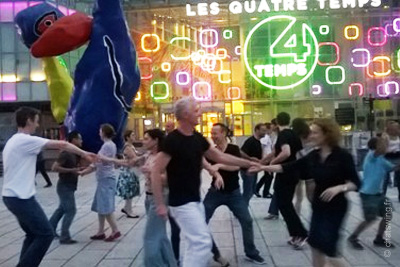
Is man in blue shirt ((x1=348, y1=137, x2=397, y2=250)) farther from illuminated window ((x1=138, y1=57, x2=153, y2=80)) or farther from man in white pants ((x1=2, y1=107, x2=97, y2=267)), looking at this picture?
illuminated window ((x1=138, y1=57, x2=153, y2=80))

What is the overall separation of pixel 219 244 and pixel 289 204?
3.92ft

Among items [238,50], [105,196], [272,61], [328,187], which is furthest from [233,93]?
[328,187]

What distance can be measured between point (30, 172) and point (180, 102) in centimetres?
189

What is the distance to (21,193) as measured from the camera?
5.93 meters

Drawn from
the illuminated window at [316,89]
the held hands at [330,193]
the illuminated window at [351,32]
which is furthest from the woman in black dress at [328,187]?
the illuminated window at [351,32]

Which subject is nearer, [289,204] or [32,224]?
[32,224]

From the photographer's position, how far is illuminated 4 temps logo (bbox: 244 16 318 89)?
35844 millimetres

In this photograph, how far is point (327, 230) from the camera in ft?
16.8

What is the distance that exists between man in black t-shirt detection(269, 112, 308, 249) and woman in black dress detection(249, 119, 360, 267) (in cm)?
233

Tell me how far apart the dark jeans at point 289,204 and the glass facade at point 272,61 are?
1110 inches

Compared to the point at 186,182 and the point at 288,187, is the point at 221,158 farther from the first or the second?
the point at 288,187

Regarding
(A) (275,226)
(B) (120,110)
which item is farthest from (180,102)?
(B) (120,110)

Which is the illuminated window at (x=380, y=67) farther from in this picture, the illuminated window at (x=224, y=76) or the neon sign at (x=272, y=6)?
the illuminated window at (x=224, y=76)

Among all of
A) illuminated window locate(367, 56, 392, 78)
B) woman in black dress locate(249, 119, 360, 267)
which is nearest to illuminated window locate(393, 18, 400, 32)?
illuminated window locate(367, 56, 392, 78)
